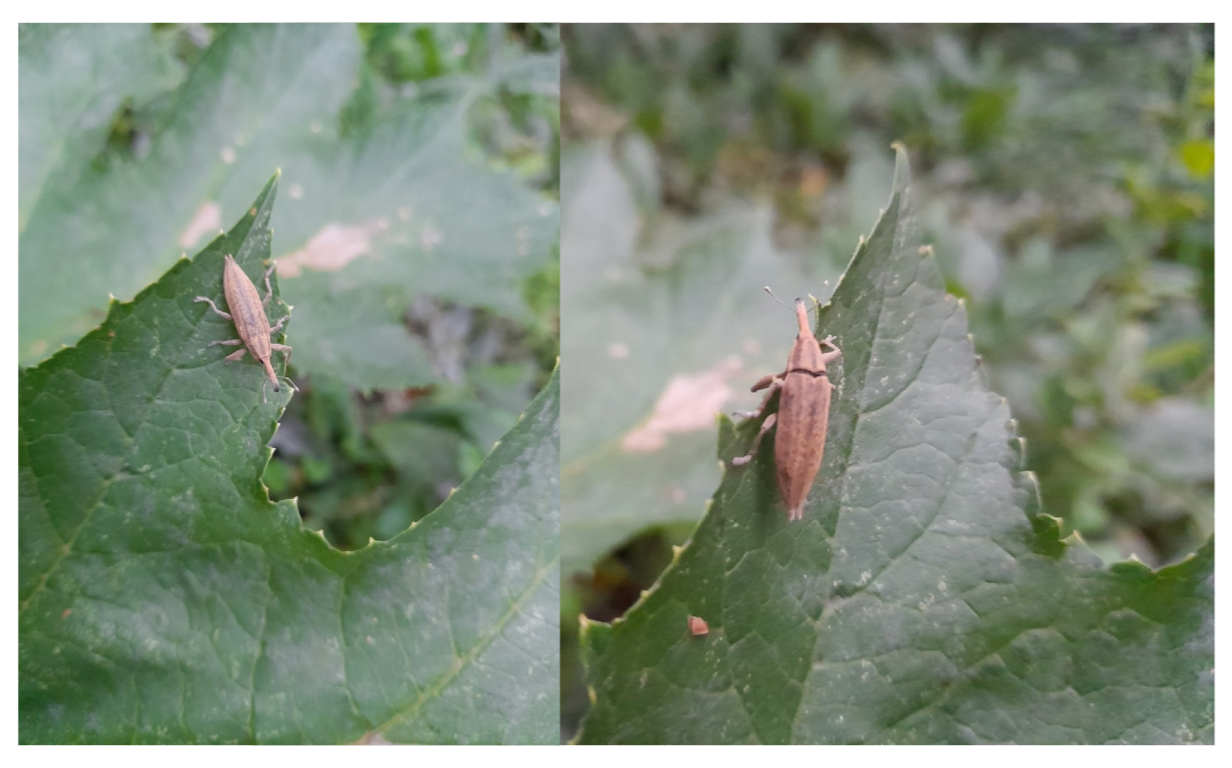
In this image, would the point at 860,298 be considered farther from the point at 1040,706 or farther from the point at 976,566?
the point at 1040,706

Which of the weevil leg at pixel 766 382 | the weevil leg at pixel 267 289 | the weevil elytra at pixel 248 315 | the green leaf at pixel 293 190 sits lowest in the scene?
the weevil leg at pixel 766 382

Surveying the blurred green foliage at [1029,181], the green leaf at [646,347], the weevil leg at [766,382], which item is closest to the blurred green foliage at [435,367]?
the green leaf at [646,347]

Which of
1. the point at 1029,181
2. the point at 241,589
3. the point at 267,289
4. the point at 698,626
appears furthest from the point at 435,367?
the point at 1029,181

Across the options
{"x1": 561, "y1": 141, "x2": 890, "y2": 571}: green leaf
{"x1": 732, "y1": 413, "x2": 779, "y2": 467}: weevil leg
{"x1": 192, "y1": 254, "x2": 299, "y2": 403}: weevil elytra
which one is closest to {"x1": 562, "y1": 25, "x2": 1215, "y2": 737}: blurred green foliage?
{"x1": 561, "y1": 141, "x2": 890, "y2": 571}: green leaf

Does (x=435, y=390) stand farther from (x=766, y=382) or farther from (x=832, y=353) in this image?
(x=832, y=353)

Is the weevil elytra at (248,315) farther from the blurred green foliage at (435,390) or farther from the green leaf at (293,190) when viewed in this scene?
the blurred green foliage at (435,390)

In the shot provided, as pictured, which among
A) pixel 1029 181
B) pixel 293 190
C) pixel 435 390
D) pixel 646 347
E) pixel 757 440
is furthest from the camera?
pixel 1029 181
